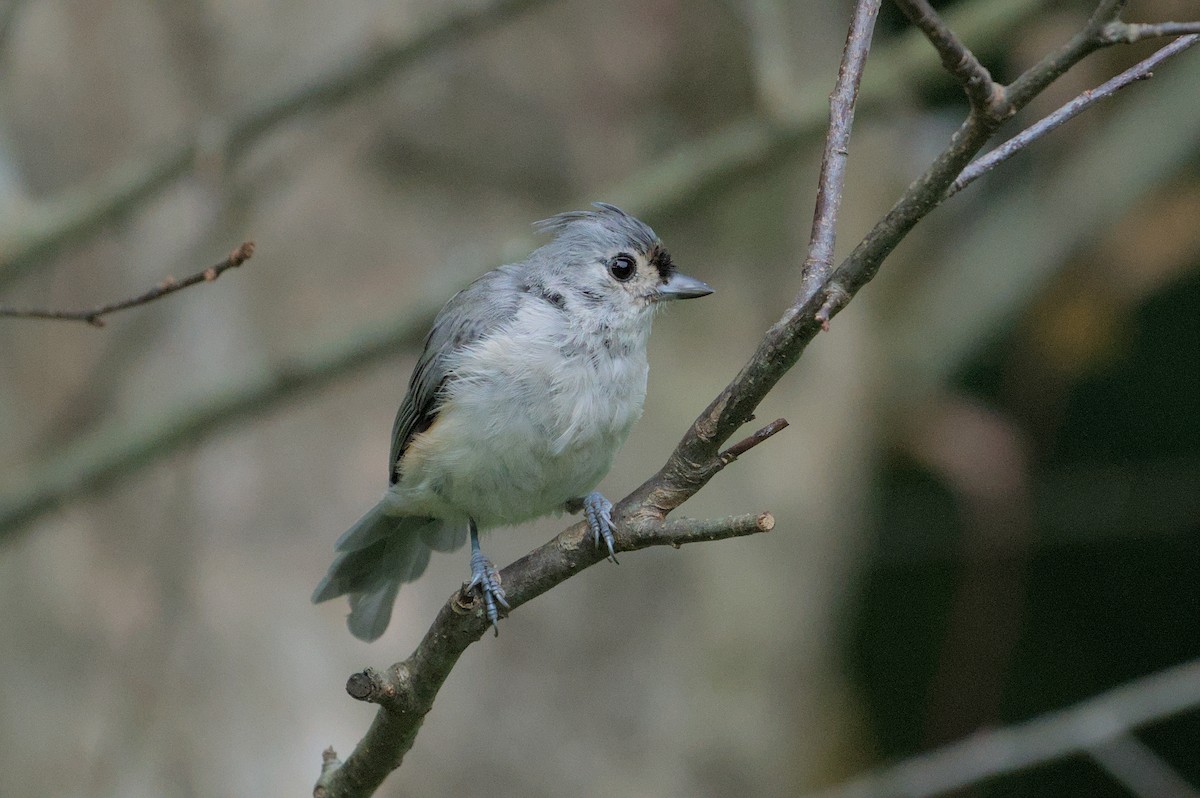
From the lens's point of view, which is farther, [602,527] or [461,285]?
[461,285]

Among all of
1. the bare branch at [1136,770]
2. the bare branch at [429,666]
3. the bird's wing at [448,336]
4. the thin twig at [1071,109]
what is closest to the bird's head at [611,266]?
the bird's wing at [448,336]

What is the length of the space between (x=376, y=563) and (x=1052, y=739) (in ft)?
7.94

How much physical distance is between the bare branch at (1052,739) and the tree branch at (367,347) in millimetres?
2440

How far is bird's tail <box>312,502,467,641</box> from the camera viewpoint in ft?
10.9

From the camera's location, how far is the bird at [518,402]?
3090 millimetres

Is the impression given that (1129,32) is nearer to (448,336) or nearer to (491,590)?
(491,590)

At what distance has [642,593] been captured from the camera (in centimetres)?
636

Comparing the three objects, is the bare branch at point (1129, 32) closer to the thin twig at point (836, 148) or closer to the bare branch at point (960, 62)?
the bare branch at point (960, 62)

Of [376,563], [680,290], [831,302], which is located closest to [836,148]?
[831,302]

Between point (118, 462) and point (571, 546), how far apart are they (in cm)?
328

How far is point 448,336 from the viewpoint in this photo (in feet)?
11.3

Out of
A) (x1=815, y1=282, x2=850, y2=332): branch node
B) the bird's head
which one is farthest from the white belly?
(x1=815, y1=282, x2=850, y2=332): branch node

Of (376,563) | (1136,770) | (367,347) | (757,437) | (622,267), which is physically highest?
(367,347)

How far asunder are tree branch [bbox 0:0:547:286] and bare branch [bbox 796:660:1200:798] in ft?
11.0
